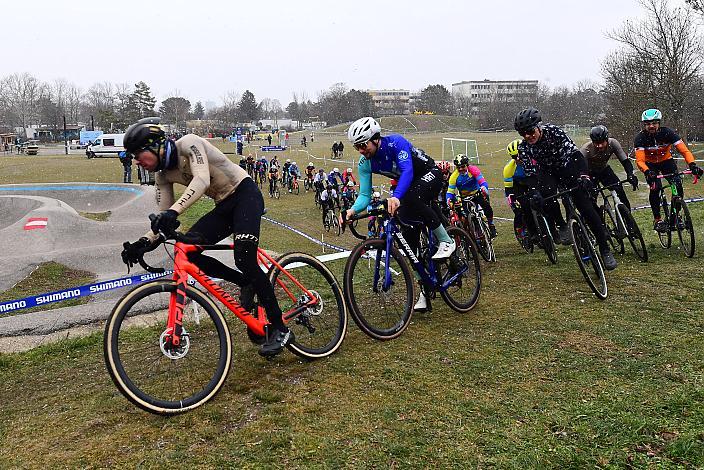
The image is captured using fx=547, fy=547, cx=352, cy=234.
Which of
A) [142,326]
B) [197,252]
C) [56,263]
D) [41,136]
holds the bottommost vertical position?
[56,263]

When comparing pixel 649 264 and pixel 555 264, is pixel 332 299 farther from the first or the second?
pixel 649 264

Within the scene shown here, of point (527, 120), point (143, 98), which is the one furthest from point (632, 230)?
point (143, 98)

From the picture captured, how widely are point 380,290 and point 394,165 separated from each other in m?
1.29

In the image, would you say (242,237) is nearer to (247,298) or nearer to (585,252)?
(247,298)

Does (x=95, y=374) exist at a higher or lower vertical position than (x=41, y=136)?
lower

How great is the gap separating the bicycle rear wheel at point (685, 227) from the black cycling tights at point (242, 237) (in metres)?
6.77

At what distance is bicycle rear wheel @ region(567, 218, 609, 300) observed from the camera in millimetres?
6301

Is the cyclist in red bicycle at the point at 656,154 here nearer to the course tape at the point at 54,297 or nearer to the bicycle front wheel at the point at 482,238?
the bicycle front wheel at the point at 482,238

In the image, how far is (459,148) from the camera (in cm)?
5028

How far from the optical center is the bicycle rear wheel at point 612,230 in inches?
333

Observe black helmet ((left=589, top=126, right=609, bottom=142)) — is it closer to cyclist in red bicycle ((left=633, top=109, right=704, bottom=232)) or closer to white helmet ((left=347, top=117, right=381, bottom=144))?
cyclist in red bicycle ((left=633, top=109, right=704, bottom=232))

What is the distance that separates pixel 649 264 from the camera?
806 cm

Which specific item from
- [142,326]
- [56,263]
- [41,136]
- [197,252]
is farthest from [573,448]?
[41,136]

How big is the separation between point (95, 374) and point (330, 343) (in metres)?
2.17
